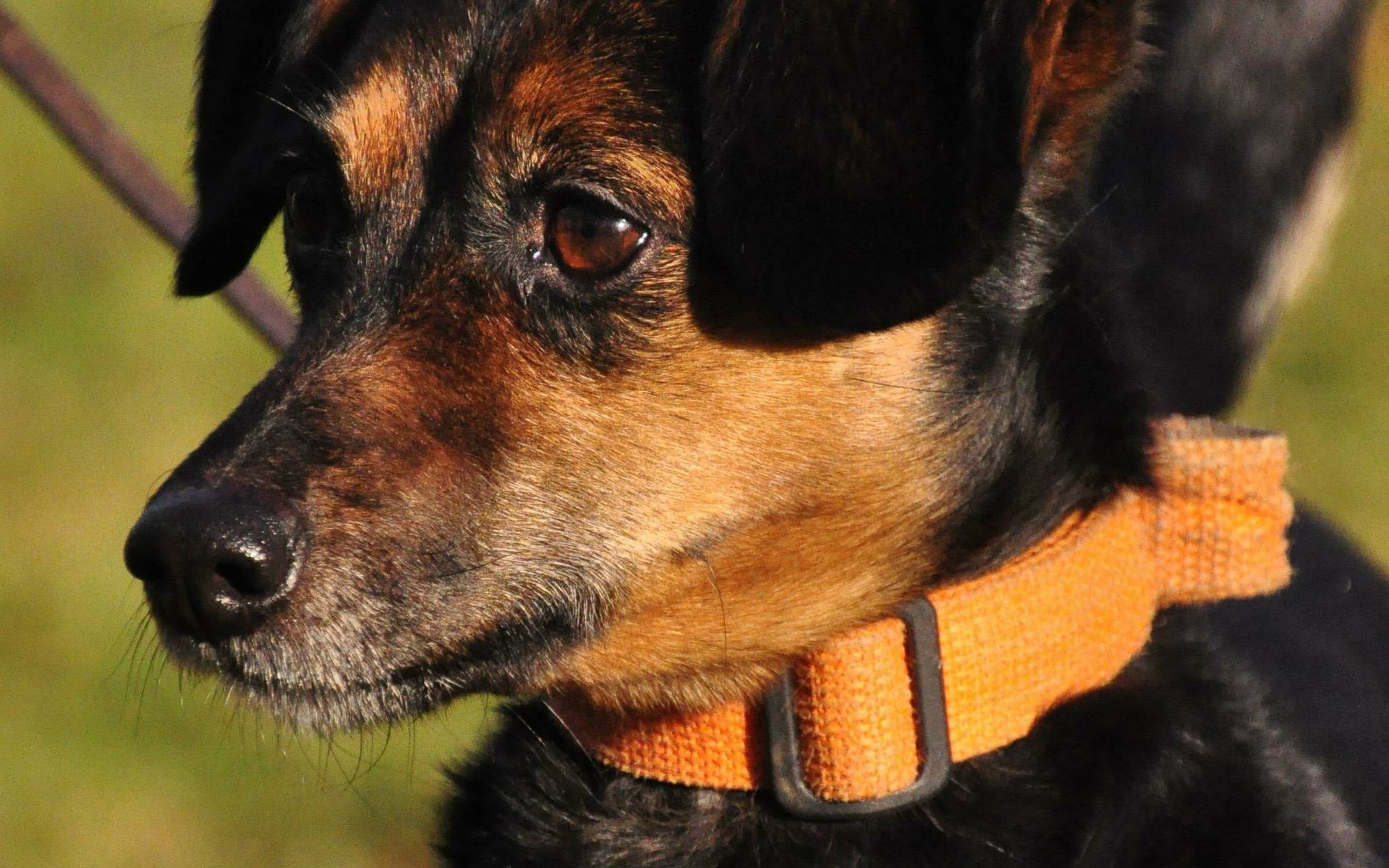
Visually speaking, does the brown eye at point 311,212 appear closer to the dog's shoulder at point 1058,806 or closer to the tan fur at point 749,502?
the tan fur at point 749,502

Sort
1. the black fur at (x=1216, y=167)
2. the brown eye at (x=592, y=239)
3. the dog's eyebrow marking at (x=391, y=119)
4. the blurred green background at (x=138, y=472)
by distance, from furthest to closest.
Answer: the blurred green background at (x=138, y=472), the black fur at (x=1216, y=167), the dog's eyebrow marking at (x=391, y=119), the brown eye at (x=592, y=239)

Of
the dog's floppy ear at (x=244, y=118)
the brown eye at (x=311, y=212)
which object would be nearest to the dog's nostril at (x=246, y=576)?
the brown eye at (x=311, y=212)

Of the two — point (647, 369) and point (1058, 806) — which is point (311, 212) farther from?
point (1058, 806)

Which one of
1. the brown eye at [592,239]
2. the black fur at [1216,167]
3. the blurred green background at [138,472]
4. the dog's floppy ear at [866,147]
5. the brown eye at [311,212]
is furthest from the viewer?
the blurred green background at [138,472]

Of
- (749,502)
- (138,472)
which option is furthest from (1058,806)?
(138,472)

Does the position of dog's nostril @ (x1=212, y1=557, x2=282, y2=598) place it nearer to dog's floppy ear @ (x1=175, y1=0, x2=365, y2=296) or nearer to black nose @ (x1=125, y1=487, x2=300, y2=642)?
black nose @ (x1=125, y1=487, x2=300, y2=642)
